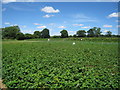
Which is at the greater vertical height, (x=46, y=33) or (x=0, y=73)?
(x=46, y=33)

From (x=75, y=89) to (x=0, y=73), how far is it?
3.11 metres

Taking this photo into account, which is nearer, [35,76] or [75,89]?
[75,89]

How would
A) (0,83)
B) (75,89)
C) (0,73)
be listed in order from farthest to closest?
(0,73) → (0,83) → (75,89)

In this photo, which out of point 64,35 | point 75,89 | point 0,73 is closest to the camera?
point 75,89

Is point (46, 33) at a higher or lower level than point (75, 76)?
higher

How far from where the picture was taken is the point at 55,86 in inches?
140

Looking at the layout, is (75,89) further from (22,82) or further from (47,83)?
(22,82)

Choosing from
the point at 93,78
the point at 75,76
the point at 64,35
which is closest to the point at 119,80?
the point at 93,78

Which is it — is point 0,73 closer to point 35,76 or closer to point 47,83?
point 35,76

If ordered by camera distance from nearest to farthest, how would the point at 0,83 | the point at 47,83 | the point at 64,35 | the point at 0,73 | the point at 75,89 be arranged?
1. the point at 75,89
2. the point at 47,83
3. the point at 0,83
4. the point at 0,73
5. the point at 64,35

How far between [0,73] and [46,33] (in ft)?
193

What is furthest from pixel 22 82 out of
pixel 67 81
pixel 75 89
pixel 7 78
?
pixel 75 89

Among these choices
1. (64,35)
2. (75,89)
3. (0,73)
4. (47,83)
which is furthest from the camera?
(64,35)

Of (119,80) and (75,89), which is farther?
(119,80)
